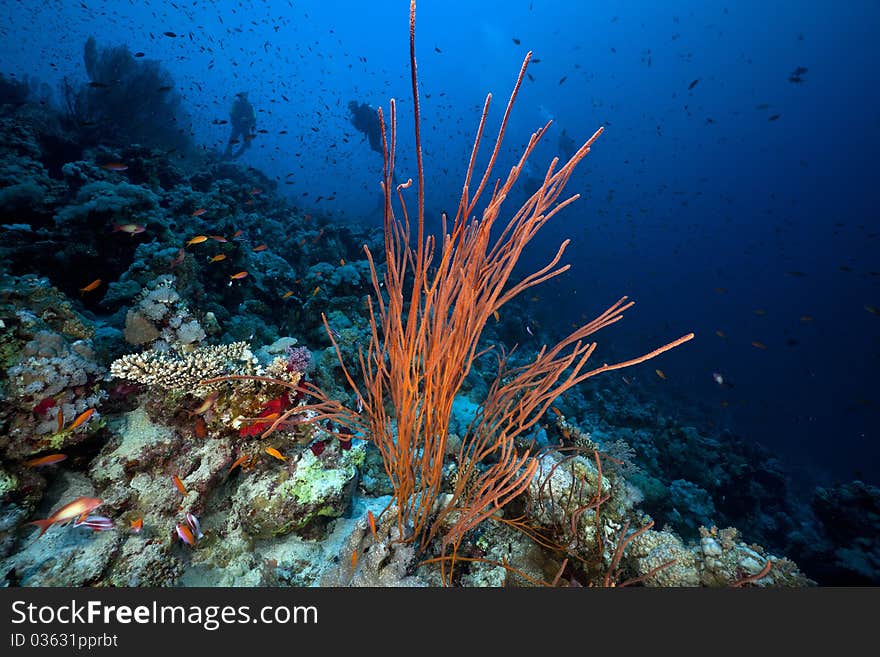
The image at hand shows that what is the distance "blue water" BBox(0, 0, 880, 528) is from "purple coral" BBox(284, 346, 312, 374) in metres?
21.1

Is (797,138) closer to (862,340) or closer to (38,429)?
(862,340)

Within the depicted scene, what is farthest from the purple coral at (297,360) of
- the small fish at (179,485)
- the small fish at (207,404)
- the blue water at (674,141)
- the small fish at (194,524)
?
the blue water at (674,141)

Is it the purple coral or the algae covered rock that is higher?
the purple coral

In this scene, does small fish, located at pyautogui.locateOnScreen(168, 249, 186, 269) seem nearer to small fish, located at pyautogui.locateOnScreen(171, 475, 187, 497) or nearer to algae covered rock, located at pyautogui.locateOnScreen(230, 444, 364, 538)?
small fish, located at pyautogui.locateOnScreen(171, 475, 187, 497)

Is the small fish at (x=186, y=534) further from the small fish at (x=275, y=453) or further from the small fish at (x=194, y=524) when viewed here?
the small fish at (x=275, y=453)

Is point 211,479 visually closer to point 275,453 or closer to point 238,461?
point 238,461

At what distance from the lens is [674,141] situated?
68000 mm

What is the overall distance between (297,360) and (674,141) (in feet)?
296

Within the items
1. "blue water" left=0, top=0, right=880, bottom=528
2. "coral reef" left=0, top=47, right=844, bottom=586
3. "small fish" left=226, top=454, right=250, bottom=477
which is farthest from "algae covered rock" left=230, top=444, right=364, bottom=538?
"blue water" left=0, top=0, right=880, bottom=528

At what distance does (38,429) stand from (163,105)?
19.9 meters

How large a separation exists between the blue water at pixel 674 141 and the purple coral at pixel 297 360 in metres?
21.1

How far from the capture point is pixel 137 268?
4660mm

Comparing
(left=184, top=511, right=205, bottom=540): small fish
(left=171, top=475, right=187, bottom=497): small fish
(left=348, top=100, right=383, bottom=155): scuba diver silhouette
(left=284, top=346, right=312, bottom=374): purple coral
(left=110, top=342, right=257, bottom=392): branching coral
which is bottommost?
(left=184, top=511, right=205, bottom=540): small fish

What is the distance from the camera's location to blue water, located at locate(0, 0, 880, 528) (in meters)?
34.8
